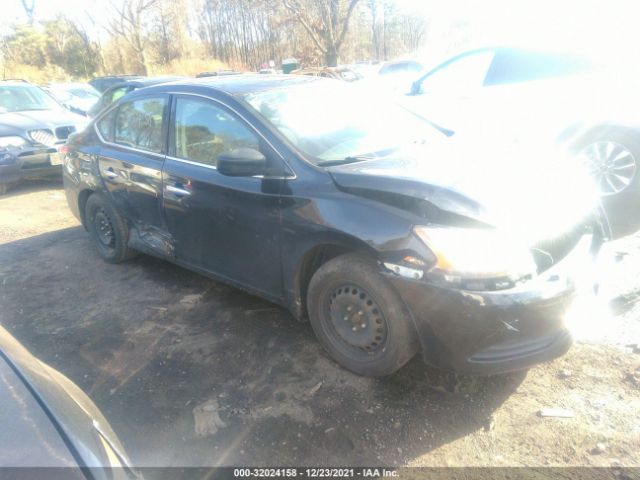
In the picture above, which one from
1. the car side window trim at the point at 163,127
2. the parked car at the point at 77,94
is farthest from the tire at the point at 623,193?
the parked car at the point at 77,94

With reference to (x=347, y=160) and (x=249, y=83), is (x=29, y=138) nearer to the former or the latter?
(x=249, y=83)

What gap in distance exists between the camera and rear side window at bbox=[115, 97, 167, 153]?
370 cm

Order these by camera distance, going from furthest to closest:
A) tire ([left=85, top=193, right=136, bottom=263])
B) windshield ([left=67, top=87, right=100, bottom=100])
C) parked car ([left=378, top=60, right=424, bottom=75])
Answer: parked car ([left=378, top=60, right=424, bottom=75]) → windshield ([left=67, top=87, right=100, bottom=100]) → tire ([left=85, top=193, right=136, bottom=263])

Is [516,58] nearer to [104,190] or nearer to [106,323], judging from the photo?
[104,190]

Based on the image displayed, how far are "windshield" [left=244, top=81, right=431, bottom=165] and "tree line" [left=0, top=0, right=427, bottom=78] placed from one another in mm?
23177

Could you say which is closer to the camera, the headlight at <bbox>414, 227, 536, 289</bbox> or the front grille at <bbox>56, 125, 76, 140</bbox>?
the headlight at <bbox>414, 227, 536, 289</bbox>

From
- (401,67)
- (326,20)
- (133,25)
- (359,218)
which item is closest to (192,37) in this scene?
(133,25)

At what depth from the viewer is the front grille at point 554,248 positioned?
2.43m

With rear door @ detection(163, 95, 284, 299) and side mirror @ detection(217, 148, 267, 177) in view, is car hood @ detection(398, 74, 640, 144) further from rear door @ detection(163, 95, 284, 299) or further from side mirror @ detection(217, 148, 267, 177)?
side mirror @ detection(217, 148, 267, 177)

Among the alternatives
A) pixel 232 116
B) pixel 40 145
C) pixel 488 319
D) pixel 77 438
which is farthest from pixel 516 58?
pixel 40 145

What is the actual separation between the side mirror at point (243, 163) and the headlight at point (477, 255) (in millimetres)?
1045

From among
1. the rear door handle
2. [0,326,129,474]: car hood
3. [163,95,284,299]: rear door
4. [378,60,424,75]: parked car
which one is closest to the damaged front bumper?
[163,95,284,299]: rear door

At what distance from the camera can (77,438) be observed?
1368 millimetres

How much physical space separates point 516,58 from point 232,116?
405 cm
